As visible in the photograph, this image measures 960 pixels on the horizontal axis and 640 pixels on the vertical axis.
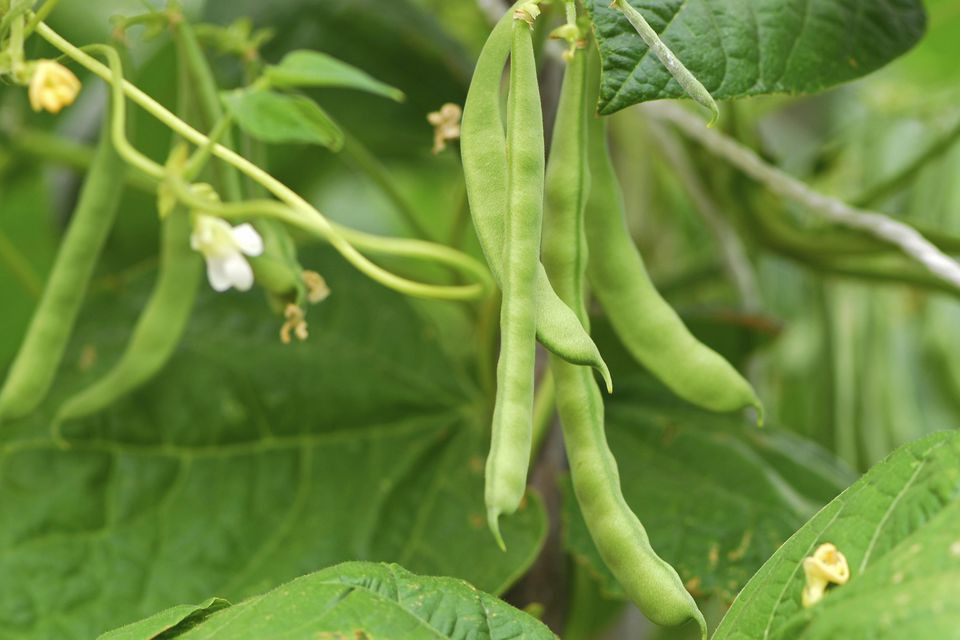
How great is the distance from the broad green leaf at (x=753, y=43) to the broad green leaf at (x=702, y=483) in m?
0.33

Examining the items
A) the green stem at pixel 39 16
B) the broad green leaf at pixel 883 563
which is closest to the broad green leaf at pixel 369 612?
the broad green leaf at pixel 883 563

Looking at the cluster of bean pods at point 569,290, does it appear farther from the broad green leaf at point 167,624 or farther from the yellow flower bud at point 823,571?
the broad green leaf at point 167,624

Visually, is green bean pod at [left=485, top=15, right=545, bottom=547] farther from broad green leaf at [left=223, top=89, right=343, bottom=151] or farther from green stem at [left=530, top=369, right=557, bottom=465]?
green stem at [left=530, top=369, right=557, bottom=465]

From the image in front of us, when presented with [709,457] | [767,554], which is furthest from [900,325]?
[767,554]

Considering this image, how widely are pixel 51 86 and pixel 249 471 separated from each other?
407 mm

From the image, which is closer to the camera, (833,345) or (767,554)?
(767,554)

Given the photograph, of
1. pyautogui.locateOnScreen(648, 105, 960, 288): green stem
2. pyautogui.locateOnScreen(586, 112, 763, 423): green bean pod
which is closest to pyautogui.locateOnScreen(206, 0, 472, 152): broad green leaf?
pyautogui.locateOnScreen(648, 105, 960, 288): green stem

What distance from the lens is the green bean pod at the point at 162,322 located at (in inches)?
30.0

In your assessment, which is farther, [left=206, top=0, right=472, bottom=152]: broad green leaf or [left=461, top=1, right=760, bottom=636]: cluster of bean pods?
[left=206, top=0, right=472, bottom=152]: broad green leaf

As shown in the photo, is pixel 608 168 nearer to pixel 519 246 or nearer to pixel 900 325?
pixel 519 246

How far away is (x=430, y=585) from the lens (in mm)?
540

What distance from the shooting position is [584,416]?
553 millimetres

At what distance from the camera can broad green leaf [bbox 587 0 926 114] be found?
53cm

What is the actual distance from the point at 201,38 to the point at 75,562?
0.40m
